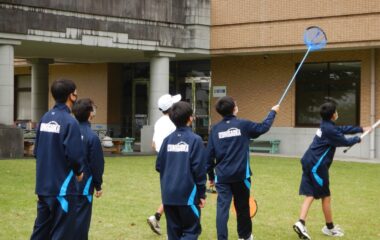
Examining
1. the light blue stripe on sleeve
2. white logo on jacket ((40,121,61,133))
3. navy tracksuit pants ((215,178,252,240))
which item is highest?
white logo on jacket ((40,121,61,133))

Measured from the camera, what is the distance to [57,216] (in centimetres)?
654

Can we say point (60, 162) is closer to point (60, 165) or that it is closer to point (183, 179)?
point (60, 165)

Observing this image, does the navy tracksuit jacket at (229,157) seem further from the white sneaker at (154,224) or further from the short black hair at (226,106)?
the white sneaker at (154,224)

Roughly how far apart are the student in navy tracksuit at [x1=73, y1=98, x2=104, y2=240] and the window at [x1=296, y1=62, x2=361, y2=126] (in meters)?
18.3

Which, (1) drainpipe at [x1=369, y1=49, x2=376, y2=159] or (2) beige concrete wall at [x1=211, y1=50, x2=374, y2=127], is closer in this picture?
(1) drainpipe at [x1=369, y1=49, x2=376, y2=159]

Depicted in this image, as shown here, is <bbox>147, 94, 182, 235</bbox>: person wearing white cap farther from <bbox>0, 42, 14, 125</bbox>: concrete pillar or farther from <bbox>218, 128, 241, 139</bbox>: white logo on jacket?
<bbox>0, 42, 14, 125</bbox>: concrete pillar

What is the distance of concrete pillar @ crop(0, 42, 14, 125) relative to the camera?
68.9 ft

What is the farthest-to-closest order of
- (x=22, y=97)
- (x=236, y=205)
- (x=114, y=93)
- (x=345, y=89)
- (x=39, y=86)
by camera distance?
(x=22, y=97), (x=114, y=93), (x=39, y=86), (x=345, y=89), (x=236, y=205)

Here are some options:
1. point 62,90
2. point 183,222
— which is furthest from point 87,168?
point 183,222

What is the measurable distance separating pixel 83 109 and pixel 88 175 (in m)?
0.70

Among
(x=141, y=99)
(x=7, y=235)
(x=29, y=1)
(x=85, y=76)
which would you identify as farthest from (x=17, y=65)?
(x=7, y=235)

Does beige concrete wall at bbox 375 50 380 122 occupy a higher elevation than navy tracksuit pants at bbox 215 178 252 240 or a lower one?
higher

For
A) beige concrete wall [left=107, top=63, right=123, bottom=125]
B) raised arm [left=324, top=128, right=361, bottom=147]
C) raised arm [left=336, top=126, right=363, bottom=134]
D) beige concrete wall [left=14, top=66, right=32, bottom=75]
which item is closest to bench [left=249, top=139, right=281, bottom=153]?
beige concrete wall [left=107, top=63, right=123, bottom=125]

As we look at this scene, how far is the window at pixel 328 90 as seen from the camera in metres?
24.6
